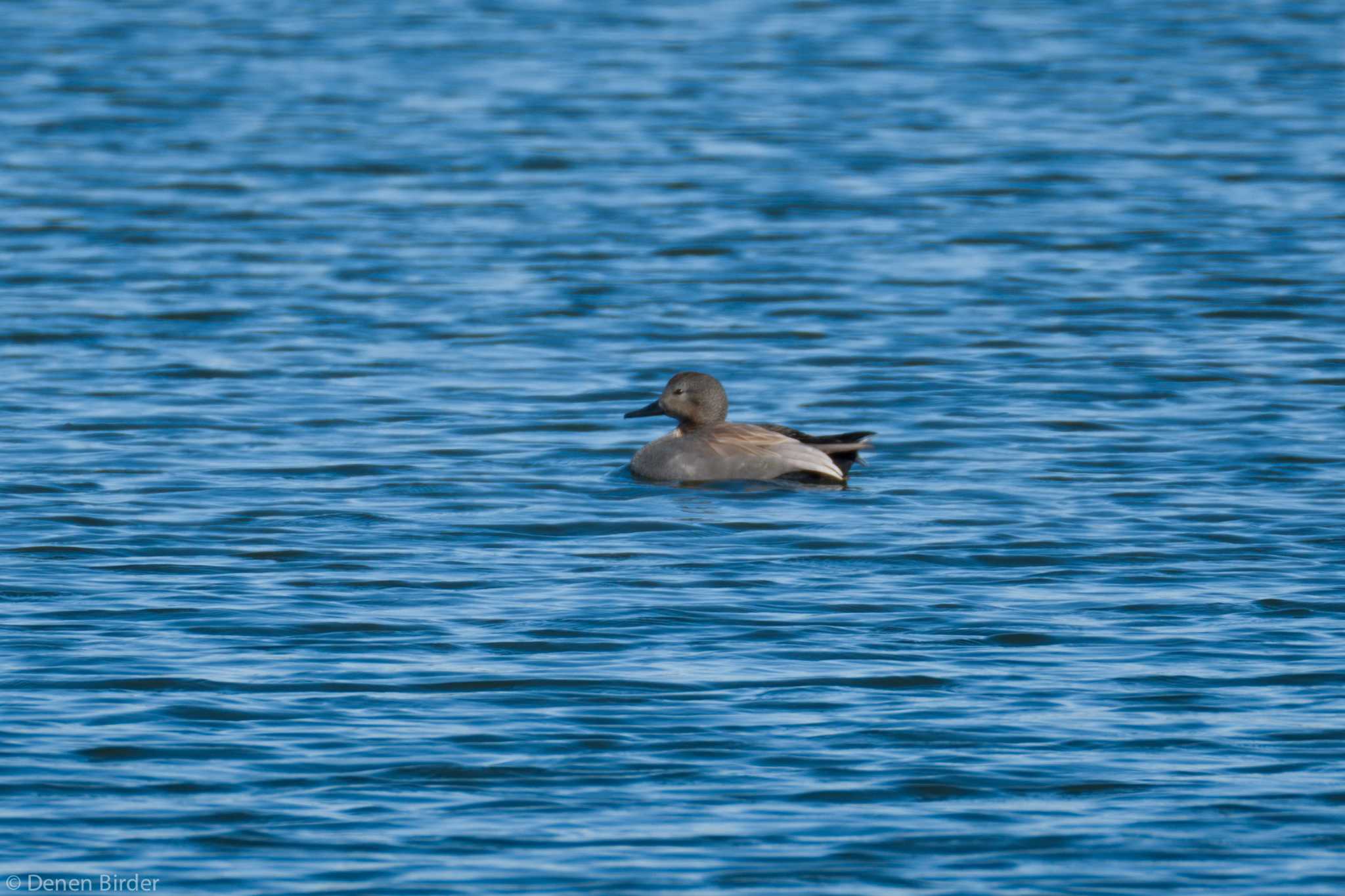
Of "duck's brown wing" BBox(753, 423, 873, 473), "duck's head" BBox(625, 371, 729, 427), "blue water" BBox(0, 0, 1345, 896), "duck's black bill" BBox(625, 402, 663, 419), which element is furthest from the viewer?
"duck's black bill" BBox(625, 402, 663, 419)

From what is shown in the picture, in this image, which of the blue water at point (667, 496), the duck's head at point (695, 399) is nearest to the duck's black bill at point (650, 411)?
the duck's head at point (695, 399)

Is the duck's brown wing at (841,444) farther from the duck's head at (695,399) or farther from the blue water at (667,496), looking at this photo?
the duck's head at (695,399)

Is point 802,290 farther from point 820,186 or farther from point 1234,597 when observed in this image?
point 1234,597

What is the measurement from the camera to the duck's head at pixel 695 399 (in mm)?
14711

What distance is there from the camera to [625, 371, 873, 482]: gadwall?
1384 centimetres

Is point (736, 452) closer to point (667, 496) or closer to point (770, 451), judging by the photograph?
point (770, 451)

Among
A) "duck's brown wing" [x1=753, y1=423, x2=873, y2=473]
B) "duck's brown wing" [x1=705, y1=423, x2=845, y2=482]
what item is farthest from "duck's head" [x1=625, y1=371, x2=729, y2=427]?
"duck's brown wing" [x1=753, y1=423, x2=873, y2=473]

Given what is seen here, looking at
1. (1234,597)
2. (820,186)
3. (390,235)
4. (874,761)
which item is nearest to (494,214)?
(390,235)

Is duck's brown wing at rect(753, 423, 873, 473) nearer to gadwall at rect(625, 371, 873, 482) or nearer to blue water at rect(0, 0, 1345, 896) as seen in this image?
gadwall at rect(625, 371, 873, 482)

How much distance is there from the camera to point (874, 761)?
909 cm

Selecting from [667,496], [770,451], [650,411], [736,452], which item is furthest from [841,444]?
[650,411]

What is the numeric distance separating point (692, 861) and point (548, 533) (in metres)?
4.86

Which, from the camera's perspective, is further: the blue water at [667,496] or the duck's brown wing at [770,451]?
the duck's brown wing at [770,451]

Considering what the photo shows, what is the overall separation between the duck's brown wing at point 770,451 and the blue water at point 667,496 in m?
0.20
